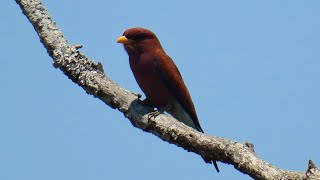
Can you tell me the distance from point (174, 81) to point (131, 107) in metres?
1.62

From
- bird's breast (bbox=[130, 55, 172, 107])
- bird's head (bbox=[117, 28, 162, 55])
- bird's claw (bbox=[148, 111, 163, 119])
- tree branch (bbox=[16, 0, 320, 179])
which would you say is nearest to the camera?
tree branch (bbox=[16, 0, 320, 179])

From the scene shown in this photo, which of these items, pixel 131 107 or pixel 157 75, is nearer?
pixel 131 107

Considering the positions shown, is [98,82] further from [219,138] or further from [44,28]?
[219,138]

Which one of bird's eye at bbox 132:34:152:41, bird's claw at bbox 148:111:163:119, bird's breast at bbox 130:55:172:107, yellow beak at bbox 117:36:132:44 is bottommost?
bird's claw at bbox 148:111:163:119

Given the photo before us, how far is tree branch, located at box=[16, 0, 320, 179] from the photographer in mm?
4227

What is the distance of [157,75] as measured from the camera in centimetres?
698

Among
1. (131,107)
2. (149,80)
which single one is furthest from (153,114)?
(149,80)

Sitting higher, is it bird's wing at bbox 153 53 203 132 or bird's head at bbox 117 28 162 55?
bird's head at bbox 117 28 162 55

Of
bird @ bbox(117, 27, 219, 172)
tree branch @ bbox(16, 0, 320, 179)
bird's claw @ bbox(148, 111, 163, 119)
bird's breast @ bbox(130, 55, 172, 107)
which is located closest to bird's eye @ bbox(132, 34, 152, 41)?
bird @ bbox(117, 27, 219, 172)

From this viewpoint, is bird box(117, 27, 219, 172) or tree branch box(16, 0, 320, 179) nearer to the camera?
tree branch box(16, 0, 320, 179)

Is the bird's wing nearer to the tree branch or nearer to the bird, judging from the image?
the bird

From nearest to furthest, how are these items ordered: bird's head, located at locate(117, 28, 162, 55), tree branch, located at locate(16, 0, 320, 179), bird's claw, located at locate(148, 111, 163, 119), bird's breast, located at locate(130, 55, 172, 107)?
tree branch, located at locate(16, 0, 320, 179) < bird's claw, located at locate(148, 111, 163, 119) < bird's breast, located at locate(130, 55, 172, 107) < bird's head, located at locate(117, 28, 162, 55)

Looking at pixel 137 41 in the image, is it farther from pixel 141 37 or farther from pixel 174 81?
pixel 174 81

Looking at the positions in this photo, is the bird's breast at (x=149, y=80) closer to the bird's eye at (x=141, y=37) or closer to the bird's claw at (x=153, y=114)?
the bird's eye at (x=141, y=37)
